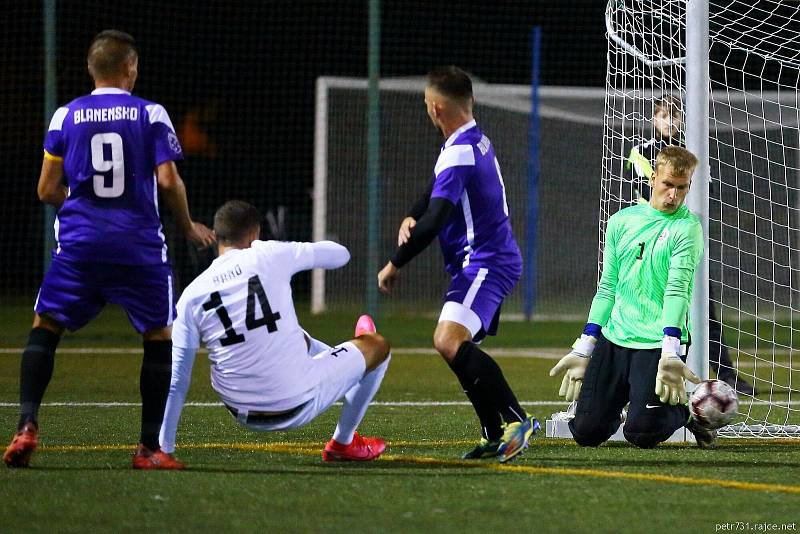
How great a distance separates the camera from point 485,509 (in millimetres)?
4938

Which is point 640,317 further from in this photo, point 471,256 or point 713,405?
point 471,256

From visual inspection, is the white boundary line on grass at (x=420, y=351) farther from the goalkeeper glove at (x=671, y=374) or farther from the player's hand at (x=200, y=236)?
the player's hand at (x=200, y=236)

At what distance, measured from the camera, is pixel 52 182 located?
6.17m

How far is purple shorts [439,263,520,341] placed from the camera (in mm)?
6355

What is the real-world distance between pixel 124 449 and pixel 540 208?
13.9 m

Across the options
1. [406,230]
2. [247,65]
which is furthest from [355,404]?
[247,65]

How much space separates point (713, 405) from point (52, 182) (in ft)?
11.2

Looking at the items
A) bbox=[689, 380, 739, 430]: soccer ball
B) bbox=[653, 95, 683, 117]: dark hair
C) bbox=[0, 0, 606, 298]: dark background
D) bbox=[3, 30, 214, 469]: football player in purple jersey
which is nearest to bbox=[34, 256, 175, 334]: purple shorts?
bbox=[3, 30, 214, 469]: football player in purple jersey

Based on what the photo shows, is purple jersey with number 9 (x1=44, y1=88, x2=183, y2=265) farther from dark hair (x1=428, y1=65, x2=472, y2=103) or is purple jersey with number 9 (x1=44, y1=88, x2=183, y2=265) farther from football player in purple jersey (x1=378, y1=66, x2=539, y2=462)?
dark hair (x1=428, y1=65, x2=472, y2=103)

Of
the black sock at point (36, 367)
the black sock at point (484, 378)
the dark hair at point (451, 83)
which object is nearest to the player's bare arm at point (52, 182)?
the black sock at point (36, 367)

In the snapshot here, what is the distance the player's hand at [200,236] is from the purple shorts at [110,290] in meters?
0.20

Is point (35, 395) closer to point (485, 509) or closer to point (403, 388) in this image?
point (485, 509)

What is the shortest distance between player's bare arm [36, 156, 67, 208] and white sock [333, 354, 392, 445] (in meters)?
1.60

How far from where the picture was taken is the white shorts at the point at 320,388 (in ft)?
19.4
